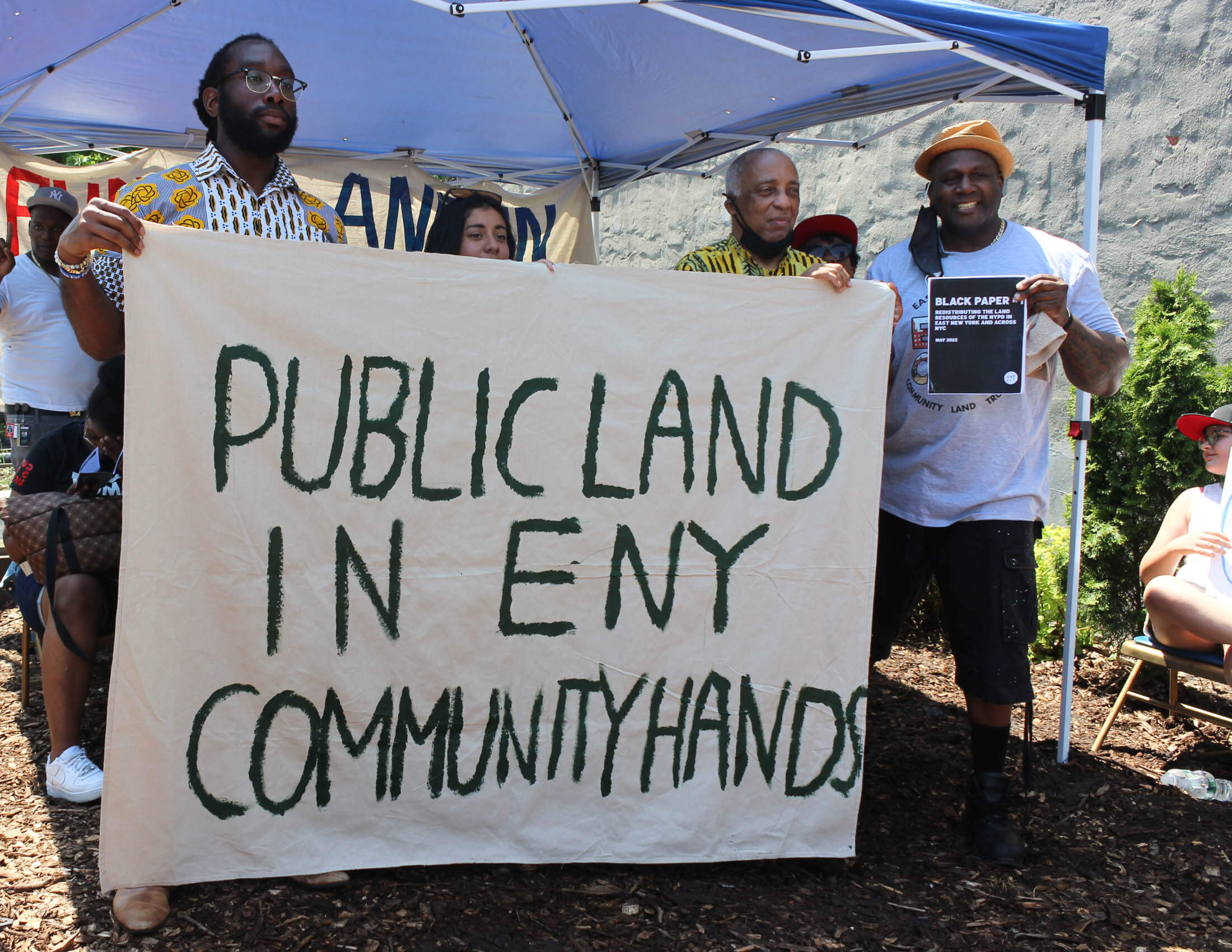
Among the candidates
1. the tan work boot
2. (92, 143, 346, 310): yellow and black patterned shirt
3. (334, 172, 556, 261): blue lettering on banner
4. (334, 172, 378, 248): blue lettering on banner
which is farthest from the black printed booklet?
(334, 172, 378, 248): blue lettering on banner

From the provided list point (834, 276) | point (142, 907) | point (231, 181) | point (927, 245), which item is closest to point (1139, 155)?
point (927, 245)

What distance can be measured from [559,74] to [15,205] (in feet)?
9.84

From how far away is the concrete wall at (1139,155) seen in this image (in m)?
4.98

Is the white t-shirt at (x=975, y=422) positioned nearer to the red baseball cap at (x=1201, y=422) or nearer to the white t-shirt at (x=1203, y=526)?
the white t-shirt at (x=1203, y=526)

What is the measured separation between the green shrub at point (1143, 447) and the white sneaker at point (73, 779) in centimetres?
423

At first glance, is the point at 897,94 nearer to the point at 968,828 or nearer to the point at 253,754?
the point at 968,828

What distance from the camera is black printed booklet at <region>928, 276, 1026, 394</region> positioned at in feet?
8.66

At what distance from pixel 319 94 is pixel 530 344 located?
3446mm

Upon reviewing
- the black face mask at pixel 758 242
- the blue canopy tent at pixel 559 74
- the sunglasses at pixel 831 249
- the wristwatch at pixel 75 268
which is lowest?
the wristwatch at pixel 75 268

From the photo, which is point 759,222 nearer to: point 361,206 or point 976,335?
point 976,335

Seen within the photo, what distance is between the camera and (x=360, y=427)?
239 centimetres

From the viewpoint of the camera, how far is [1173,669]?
142 inches

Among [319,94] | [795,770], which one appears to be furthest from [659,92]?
[795,770]

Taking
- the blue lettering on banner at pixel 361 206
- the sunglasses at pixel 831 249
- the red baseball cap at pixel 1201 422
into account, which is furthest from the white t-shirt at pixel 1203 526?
the blue lettering on banner at pixel 361 206
